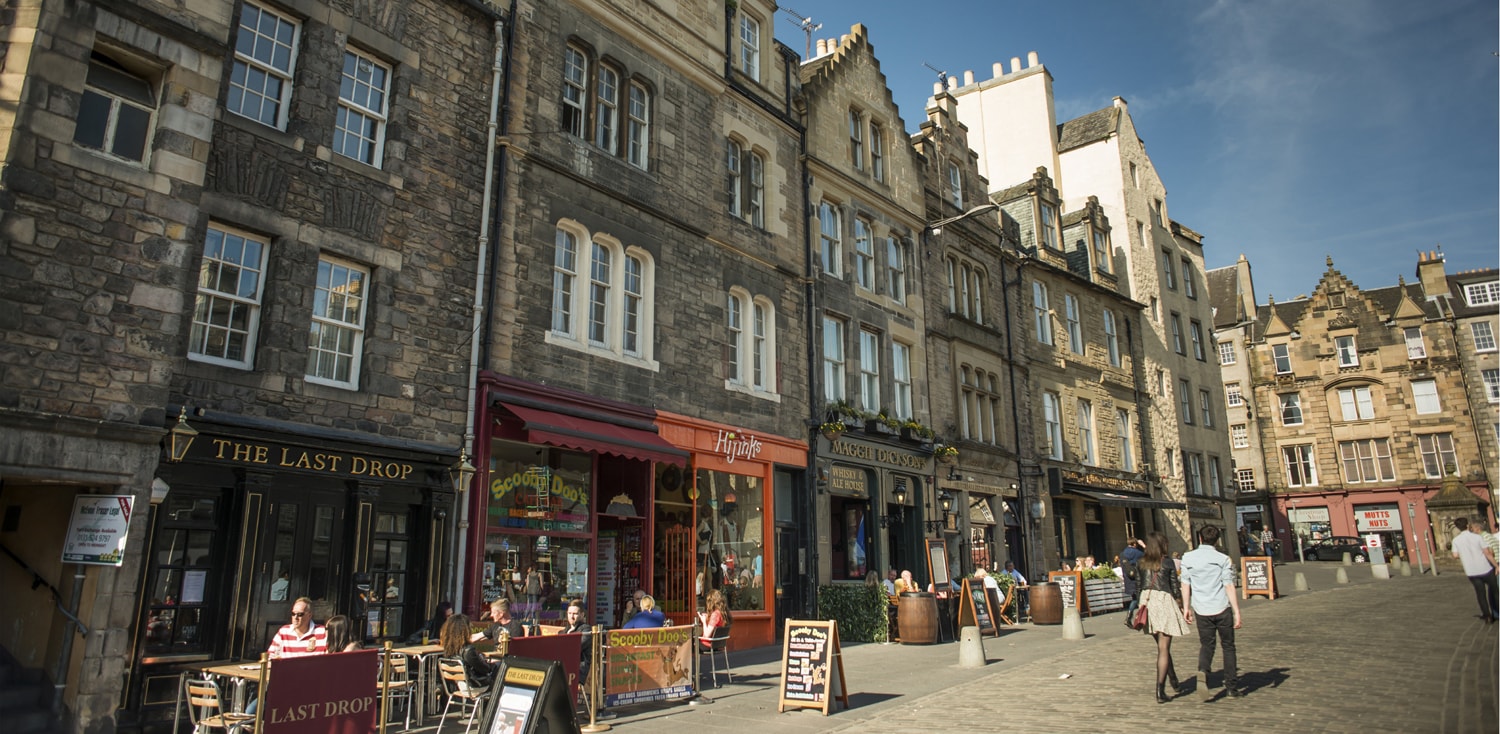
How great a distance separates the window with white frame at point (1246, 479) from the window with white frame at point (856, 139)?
38511mm

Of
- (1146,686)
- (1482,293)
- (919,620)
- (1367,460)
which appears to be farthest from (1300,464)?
(1146,686)

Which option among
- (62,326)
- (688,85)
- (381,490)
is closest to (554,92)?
(688,85)

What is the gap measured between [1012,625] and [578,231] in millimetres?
12539

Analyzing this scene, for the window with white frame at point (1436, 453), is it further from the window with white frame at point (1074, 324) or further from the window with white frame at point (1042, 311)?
the window with white frame at point (1042, 311)

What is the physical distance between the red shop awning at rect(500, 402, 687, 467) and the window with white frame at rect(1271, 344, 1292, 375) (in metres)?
47.5

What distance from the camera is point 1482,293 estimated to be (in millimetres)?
48938

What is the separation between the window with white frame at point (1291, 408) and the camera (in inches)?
1982

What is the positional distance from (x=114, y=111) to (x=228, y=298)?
2280 millimetres

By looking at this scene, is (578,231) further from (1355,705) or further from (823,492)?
(1355,705)

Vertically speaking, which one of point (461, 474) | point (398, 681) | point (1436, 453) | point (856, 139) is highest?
point (856, 139)

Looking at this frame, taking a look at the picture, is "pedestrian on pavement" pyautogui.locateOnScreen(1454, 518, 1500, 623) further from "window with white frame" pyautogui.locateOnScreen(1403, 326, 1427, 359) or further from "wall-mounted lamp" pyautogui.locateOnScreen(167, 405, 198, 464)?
"window with white frame" pyautogui.locateOnScreen(1403, 326, 1427, 359)

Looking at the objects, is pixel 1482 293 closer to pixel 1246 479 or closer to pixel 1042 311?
pixel 1246 479

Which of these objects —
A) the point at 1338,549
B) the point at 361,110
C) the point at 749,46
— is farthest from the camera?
the point at 1338,549

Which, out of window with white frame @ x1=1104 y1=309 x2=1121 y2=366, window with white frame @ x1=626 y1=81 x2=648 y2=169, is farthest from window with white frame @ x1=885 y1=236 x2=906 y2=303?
window with white frame @ x1=1104 y1=309 x2=1121 y2=366
